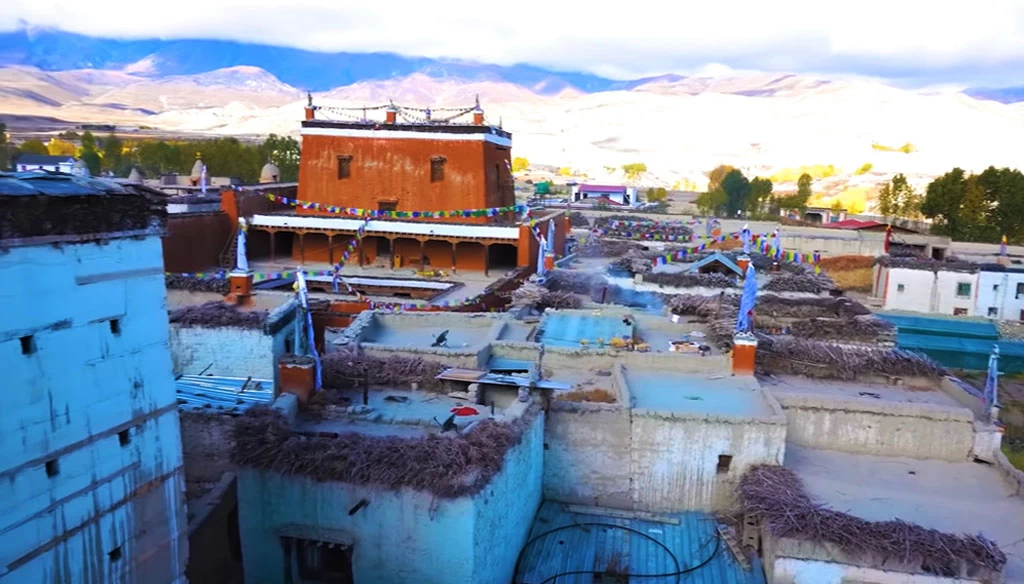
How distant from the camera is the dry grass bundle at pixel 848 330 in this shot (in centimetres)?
1908

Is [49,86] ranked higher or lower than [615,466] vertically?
higher

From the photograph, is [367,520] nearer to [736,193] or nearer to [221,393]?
[221,393]

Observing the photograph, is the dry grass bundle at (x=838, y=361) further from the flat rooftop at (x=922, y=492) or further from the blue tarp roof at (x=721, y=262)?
the blue tarp roof at (x=721, y=262)

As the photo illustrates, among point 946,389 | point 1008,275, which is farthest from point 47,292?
point 1008,275

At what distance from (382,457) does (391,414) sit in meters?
2.79

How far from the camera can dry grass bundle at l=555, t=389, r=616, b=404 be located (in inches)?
539

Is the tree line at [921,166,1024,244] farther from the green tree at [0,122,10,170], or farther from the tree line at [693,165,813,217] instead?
the green tree at [0,122,10,170]

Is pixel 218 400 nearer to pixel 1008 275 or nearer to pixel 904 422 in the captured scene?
pixel 904 422

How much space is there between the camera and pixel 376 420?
37.7 ft

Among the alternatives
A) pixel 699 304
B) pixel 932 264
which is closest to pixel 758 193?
pixel 932 264

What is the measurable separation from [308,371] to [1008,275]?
38345 millimetres

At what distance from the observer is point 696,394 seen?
1417 centimetres

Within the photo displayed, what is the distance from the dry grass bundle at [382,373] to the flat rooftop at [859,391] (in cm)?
653

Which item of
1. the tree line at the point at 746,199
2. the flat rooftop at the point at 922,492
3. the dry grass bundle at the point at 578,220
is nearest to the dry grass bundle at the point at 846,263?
the dry grass bundle at the point at 578,220
